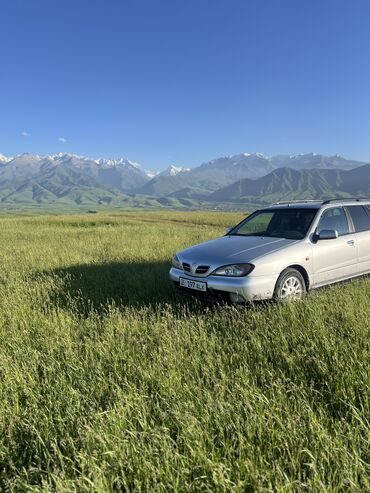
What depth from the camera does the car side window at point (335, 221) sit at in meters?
6.37

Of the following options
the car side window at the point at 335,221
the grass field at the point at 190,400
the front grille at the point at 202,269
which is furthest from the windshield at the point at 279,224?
the front grille at the point at 202,269

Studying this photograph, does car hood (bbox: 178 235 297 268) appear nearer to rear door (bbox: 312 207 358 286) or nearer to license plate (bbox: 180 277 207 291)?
license plate (bbox: 180 277 207 291)

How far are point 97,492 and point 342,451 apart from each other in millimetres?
1486

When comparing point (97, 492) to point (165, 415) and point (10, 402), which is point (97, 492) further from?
point (10, 402)

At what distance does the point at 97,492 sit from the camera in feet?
6.45

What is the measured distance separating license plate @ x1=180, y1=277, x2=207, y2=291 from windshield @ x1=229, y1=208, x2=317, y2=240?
1.76 metres

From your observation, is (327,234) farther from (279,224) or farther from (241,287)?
(241,287)

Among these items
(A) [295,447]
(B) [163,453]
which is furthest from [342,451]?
(B) [163,453]

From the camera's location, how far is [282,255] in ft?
17.8

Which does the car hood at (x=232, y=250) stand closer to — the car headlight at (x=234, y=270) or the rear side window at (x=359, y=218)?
the car headlight at (x=234, y=270)

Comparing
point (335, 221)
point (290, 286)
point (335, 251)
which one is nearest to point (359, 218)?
point (335, 221)

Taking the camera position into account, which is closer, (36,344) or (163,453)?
(163,453)

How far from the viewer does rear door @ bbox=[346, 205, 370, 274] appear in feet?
21.9

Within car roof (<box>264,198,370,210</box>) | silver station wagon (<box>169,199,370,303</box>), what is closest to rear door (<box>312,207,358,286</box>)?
silver station wagon (<box>169,199,370,303</box>)
